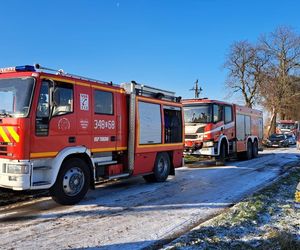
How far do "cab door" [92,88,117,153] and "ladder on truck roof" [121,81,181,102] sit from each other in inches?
29.5

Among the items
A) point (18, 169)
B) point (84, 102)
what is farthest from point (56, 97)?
point (18, 169)

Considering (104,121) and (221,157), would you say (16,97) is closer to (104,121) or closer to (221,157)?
(104,121)

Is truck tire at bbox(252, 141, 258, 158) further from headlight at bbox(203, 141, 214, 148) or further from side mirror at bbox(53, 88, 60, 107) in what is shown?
side mirror at bbox(53, 88, 60, 107)

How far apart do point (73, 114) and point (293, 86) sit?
46.6 meters

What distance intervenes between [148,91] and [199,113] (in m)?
5.92

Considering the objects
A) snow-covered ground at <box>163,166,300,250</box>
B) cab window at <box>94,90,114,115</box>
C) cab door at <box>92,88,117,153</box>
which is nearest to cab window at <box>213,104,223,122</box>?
cab door at <box>92,88,117,153</box>

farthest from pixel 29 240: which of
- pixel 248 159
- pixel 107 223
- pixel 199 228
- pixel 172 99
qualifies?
pixel 248 159

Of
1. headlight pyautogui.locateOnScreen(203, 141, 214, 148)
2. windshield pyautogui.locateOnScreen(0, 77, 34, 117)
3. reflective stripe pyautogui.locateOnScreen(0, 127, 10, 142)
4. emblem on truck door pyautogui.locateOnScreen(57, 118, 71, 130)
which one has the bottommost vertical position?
headlight pyautogui.locateOnScreen(203, 141, 214, 148)

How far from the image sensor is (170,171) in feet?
38.5

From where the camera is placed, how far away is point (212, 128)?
619 inches

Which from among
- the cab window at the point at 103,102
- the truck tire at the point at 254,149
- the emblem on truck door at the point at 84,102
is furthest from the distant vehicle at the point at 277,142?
the emblem on truck door at the point at 84,102

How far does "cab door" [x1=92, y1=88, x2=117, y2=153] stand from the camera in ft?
28.0

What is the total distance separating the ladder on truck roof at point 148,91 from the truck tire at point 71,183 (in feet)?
8.89

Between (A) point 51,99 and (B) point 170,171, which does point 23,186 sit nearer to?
(A) point 51,99
